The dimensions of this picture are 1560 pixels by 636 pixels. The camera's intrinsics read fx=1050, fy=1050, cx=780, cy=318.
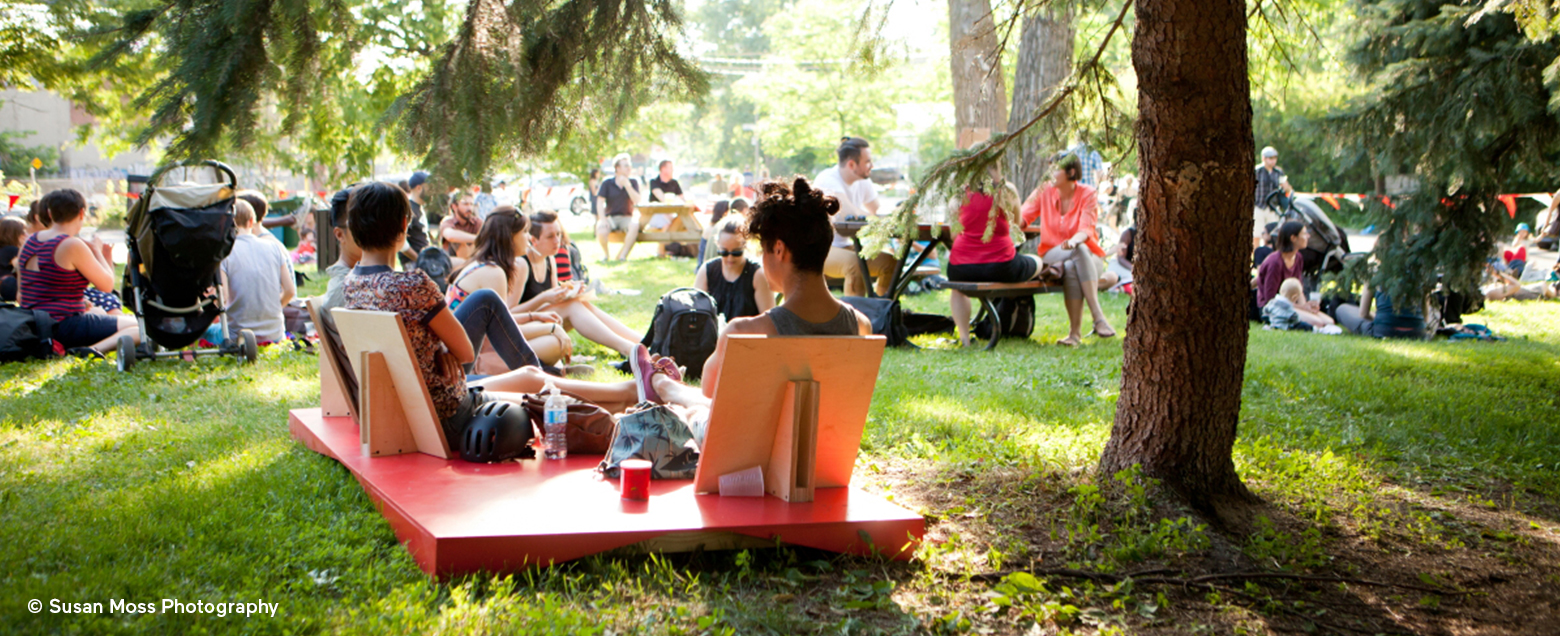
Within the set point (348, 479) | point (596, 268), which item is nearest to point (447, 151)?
point (348, 479)

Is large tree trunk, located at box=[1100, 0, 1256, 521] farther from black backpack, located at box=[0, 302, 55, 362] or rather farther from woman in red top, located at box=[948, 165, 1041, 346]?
black backpack, located at box=[0, 302, 55, 362]

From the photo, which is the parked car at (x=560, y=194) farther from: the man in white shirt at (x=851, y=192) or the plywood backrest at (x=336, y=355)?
the plywood backrest at (x=336, y=355)

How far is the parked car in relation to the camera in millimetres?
30172

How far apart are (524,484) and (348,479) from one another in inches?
37.5

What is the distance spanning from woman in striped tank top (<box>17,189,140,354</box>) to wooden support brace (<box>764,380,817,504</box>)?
593cm

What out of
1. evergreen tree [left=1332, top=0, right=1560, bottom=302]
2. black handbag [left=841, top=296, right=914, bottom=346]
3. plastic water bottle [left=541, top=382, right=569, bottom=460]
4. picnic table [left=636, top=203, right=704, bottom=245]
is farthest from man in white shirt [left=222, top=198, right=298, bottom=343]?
picnic table [left=636, top=203, right=704, bottom=245]

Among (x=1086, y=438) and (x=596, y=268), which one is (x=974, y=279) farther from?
(x=596, y=268)

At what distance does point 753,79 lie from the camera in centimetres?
4009

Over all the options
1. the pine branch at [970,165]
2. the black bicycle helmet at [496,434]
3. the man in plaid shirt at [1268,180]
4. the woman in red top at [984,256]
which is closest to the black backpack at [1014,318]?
the woman in red top at [984,256]

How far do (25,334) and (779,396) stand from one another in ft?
21.3

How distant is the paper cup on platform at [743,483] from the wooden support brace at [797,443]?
8 cm

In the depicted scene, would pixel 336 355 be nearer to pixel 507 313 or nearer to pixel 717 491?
pixel 507 313

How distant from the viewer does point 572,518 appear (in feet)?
11.4

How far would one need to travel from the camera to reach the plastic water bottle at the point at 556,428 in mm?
4387
